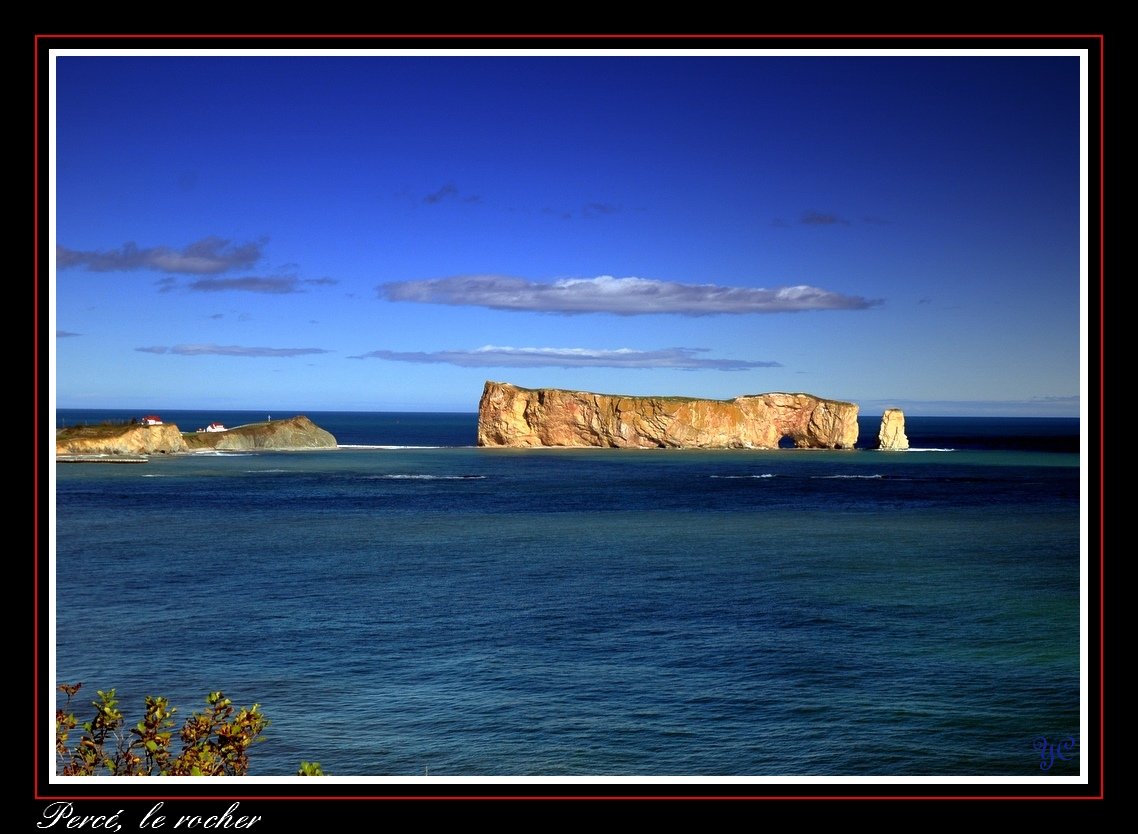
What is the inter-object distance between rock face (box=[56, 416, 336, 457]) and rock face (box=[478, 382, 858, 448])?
2532 cm

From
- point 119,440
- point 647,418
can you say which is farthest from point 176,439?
point 647,418

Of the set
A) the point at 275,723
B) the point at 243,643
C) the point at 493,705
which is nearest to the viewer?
the point at 275,723

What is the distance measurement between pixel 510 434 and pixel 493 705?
104172 millimetres

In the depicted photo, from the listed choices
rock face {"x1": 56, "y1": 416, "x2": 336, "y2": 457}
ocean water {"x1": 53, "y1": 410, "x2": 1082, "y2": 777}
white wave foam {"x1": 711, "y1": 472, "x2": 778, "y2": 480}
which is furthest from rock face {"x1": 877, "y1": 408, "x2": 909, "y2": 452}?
rock face {"x1": 56, "y1": 416, "x2": 336, "y2": 457}

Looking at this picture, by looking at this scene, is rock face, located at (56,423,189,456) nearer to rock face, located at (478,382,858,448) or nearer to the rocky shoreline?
the rocky shoreline

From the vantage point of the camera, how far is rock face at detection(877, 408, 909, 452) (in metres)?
126

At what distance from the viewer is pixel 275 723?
18.3 meters

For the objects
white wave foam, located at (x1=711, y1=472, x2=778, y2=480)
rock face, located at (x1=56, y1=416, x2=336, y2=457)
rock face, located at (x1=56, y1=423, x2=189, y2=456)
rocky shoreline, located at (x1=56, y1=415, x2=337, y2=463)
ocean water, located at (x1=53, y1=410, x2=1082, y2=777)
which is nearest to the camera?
ocean water, located at (x1=53, y1=410, x2=1082, y2=777)

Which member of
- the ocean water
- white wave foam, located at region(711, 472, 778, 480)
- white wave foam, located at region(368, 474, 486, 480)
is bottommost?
the ocean water

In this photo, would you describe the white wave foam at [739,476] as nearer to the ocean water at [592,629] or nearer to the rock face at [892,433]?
the ocean water at [592,629]

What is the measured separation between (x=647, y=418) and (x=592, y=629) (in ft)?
313

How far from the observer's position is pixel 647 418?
121500mm
